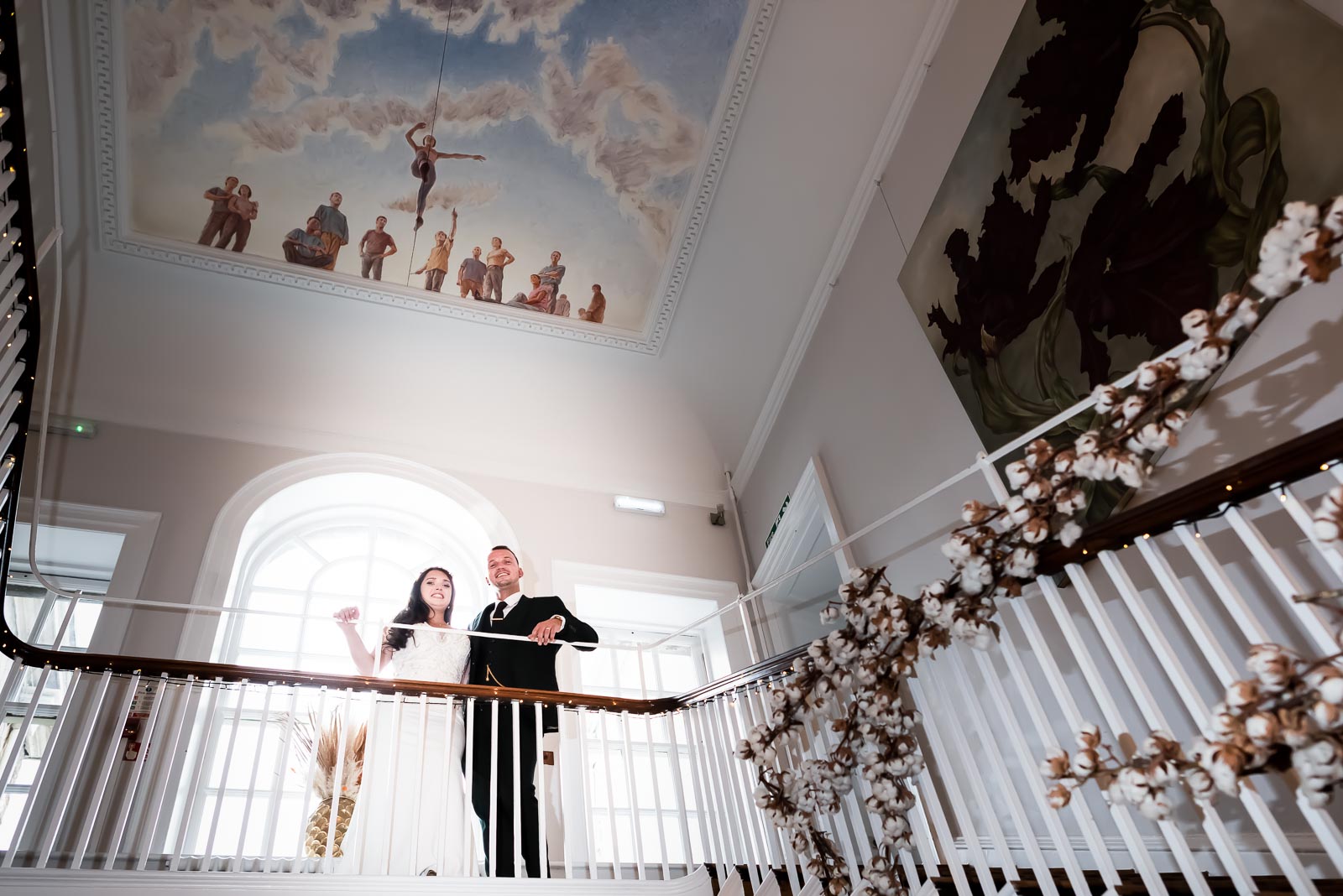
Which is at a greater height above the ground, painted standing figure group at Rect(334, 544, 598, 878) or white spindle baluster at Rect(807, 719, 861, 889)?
painted standing figure group at Rect(334, 544, 598, 878)

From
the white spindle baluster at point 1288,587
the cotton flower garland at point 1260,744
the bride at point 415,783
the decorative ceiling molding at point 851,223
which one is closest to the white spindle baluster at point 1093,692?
the cotton flower garland at point 1260,744

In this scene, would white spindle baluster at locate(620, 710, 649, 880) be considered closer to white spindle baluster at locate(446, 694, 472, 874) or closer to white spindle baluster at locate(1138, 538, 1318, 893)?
white spindle baluster at locate(446, 694, 472, 874)

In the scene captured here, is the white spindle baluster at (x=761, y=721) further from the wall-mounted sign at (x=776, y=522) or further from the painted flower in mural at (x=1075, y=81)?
the wall-mounted sign at (x=776, y=522)

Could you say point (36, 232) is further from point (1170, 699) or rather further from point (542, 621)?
point (1170, 699)

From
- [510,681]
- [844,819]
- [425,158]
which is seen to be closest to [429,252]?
[425,158]

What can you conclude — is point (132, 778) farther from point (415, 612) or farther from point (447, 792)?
point (415, 612)

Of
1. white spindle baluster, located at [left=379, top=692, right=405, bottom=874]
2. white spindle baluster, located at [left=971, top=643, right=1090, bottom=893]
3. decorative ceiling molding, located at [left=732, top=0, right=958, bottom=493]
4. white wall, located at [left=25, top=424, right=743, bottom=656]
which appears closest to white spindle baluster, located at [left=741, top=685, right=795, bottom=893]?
white spindle baluster, located at [left=971, top=643, right=1090, bottom=893]

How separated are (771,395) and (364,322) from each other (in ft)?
10.9

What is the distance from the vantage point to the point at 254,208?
654 cm

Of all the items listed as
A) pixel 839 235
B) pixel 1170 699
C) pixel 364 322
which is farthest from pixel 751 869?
pixel 364 322

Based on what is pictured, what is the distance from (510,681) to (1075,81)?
4105 mm

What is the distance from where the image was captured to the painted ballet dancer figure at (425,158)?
634cm

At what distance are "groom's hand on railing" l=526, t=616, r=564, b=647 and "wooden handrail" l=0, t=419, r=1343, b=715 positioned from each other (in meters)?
0.47

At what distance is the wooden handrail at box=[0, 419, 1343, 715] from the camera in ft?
6.53
